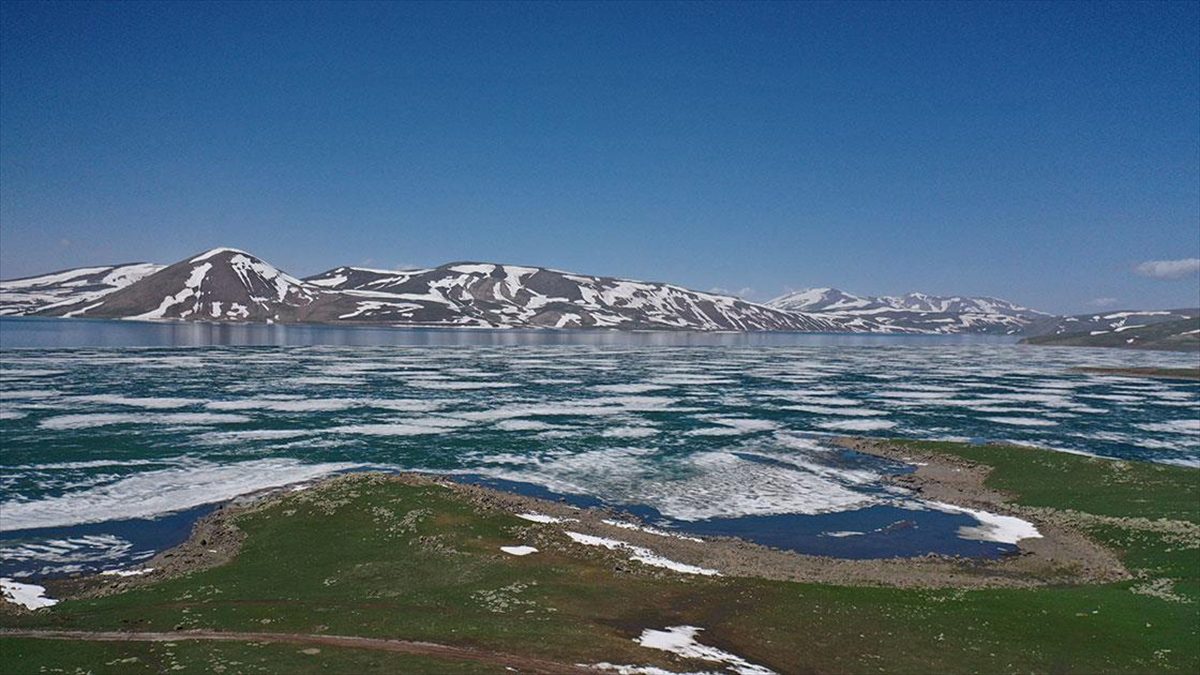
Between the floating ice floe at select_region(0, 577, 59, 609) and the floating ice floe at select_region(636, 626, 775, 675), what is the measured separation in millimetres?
19511

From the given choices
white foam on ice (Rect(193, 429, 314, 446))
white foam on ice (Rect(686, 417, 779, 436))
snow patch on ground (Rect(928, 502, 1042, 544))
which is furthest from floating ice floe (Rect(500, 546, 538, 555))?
white foam on ice (Rect(686, 417, 779, 436))

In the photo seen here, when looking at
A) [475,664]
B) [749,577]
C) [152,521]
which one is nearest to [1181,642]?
[749,577]

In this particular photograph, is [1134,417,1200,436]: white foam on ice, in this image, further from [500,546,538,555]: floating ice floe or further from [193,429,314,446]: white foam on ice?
[193,429,314,446]: white foam on ice

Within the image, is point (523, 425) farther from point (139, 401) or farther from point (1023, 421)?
point (1023, 421)

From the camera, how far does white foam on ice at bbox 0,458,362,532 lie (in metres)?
35.1

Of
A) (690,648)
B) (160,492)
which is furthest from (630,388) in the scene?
(690,648)

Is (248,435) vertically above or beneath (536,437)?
above

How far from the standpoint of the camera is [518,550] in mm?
30484

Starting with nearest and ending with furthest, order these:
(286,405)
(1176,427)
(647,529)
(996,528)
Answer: (647,529) → (996,528) → (1176,427) → (286,405)

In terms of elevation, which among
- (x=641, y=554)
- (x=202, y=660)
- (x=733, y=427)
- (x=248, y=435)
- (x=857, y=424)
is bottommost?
(x=641, y=554)

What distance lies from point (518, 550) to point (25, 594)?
17.2 meters

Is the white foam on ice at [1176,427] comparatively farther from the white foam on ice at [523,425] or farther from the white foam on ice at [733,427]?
the white foam on ice at [523,425]

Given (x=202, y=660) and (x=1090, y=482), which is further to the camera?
(x=1090, y=482)

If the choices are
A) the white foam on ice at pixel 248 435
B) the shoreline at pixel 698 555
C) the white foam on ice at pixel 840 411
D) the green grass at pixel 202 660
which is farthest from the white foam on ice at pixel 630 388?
the green grass at pixel 202 660
